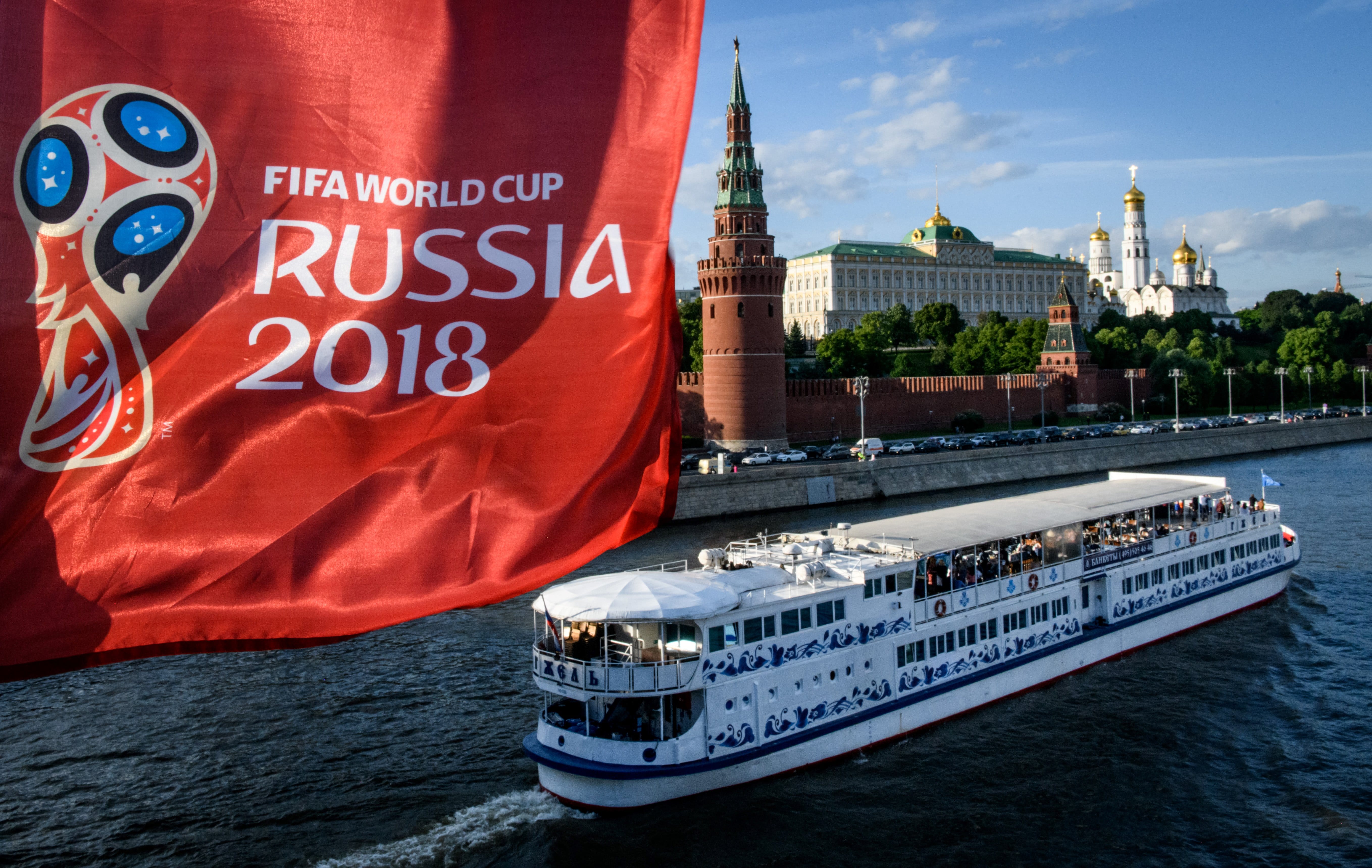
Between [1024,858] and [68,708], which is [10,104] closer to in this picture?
[1024,858]

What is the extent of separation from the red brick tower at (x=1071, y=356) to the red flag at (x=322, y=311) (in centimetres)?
8561

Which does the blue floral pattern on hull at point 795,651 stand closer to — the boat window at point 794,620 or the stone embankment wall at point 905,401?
the boat window at point 794,620

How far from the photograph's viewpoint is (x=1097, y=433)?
228ft

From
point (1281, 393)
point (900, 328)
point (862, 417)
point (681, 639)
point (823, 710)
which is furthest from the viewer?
point (900, 328)

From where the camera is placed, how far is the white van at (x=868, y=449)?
5553cm

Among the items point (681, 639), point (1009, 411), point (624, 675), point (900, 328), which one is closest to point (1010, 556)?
point (681, 639)

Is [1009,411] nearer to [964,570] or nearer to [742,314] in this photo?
[742,314]

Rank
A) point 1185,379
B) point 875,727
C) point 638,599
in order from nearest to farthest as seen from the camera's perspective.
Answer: point 638,599 → point 875,727 → point 1185,379

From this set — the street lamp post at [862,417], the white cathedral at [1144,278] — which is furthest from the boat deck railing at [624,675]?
the white cathedral at [1144,278]

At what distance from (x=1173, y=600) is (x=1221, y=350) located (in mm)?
89190

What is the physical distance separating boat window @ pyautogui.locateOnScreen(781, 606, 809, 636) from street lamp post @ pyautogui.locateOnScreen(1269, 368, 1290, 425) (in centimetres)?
6445

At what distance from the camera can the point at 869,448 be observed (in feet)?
185

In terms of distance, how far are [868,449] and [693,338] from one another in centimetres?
2688

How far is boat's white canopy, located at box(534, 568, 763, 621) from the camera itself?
16938 millimetres
